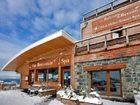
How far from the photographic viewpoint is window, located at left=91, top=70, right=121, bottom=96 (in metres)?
9.73

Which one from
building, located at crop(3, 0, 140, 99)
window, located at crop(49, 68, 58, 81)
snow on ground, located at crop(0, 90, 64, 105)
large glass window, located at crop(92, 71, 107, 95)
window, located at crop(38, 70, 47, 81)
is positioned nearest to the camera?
building, located at crop(3, 0, 140, 99)

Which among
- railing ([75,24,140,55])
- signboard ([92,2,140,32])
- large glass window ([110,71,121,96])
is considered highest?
signboard ([92,2,140,32])

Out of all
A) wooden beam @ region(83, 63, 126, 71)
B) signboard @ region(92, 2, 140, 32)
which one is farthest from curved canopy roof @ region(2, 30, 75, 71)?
signboard @ region(92, 2, 140, 32)

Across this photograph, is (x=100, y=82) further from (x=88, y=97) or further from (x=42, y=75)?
(x=42, y=75)

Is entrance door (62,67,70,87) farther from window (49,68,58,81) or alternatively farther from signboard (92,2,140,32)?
signboard (92,2,140,32)

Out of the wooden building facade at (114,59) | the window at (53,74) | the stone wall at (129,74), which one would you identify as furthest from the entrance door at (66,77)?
the stone wall at (129,74)

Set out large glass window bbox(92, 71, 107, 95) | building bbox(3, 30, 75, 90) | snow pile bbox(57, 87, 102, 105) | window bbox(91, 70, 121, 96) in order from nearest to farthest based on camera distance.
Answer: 1. snow pile bbox(57, 87, 102, 105)
2. window bbox(91, 70, 121, 96)
3. large glass window bbox(92, 71, 107, 95)
4. building bbox(3, 30, 75, 90)

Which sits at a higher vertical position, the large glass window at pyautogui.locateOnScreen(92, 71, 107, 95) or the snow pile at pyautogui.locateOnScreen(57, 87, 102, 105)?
the large glass window at pyautogui.locateOnScreen(92, 71, 107, 95)

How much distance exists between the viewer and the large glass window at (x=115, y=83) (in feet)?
31.6

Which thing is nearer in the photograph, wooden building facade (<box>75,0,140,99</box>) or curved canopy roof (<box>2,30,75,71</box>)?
wooden building facade (<box>75,0,140,99</box>)

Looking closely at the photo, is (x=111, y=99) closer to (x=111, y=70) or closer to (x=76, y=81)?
(x=111, y=70)

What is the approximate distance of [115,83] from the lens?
387 inches

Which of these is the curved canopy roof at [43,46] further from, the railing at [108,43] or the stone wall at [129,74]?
the stone wall at [129,74]

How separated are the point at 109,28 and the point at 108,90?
6.02 m
